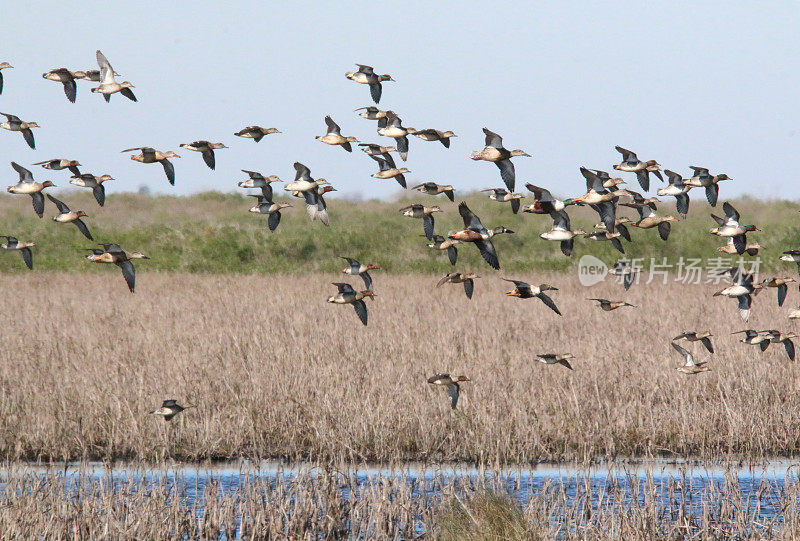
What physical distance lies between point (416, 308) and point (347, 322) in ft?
10.8

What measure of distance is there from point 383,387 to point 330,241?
83.6 ft

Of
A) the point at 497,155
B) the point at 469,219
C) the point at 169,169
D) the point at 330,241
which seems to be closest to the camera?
the point at 469,219

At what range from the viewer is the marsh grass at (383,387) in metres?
12.2

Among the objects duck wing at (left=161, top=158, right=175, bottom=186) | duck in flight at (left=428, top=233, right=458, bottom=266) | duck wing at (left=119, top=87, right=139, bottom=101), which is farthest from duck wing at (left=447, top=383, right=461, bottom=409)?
duck wing at (left=119, top=87, right=139, bottom=101)

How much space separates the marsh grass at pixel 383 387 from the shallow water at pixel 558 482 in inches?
13.1

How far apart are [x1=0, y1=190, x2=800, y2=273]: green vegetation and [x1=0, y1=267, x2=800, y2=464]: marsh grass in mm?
13759

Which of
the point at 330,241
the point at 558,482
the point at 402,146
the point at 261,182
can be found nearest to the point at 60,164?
the point at 261,182

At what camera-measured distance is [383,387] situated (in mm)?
13812

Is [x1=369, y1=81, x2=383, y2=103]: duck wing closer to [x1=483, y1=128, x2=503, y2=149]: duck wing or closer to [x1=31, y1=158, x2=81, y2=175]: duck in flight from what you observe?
[x1=483, y1=128, x2=503, y2=149]: duck wing

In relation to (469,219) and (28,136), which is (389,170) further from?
(28,136)

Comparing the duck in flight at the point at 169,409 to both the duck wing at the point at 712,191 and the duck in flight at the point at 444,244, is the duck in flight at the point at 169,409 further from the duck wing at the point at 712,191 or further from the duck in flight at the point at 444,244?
the duck wing at the point at 712,191

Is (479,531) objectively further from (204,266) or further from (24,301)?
(204,266)

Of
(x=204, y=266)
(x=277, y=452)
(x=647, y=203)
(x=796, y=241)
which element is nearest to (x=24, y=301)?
(x=204, y=266)

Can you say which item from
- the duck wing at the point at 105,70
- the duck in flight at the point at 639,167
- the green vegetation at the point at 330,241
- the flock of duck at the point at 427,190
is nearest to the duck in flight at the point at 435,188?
the flock of duck at the point at 427,190
